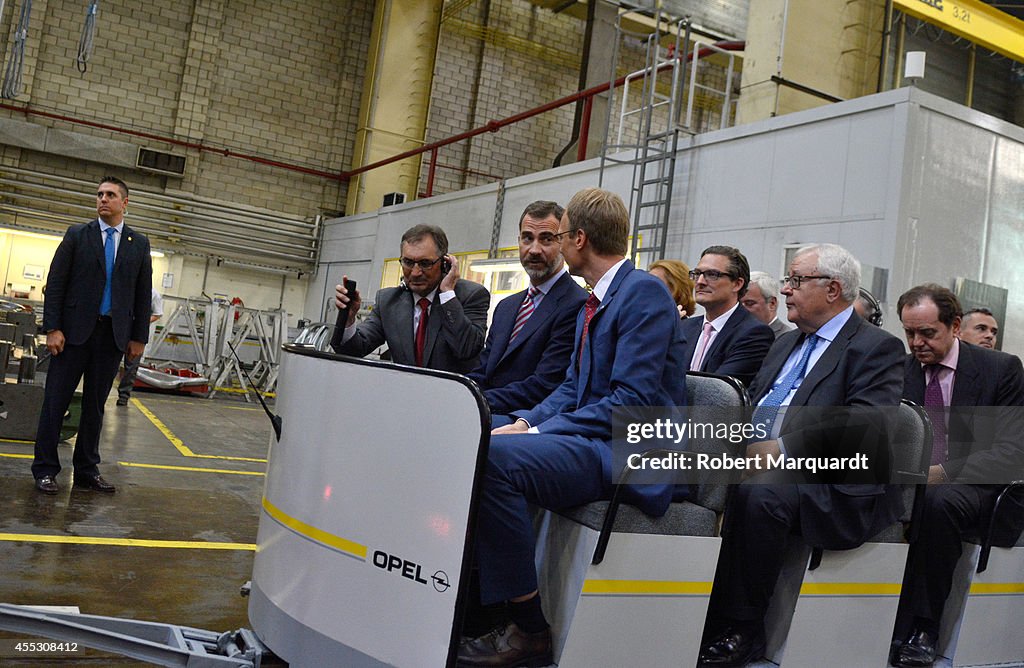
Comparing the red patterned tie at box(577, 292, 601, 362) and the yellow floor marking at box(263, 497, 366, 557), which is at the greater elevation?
the red patterned tie at box(577, 292, 601, 362)

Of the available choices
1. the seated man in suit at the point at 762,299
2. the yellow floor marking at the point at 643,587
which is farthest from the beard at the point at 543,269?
the seated man in suit at the point at 762,299

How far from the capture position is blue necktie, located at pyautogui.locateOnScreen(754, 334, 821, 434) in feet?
8.99

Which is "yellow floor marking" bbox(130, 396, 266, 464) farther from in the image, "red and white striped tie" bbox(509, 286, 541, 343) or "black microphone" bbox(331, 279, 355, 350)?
"red and white striped tie" bbox(509, 286, 541, 343)

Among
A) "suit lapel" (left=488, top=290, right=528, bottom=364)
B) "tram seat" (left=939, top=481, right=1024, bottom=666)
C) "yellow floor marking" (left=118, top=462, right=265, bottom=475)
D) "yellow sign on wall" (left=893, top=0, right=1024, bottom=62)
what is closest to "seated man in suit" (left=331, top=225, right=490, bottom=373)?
"suit lapel" (left=488, top=290, right=528, bottom=364)

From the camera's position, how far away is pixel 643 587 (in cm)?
219

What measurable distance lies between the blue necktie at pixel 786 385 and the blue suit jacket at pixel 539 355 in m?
0.67

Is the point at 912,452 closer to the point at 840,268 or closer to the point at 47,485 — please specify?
the point at 840,268

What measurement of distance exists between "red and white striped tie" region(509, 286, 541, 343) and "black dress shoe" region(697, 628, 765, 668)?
1.19 meters

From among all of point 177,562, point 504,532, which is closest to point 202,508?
point 177,562

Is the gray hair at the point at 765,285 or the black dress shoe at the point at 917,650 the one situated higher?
the gray hair at the point at 765,285

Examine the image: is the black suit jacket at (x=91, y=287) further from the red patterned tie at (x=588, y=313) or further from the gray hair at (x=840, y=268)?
the gray hair at (x=840, y=268)

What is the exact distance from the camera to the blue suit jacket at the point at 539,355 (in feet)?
9.36

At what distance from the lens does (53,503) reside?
13.5ft

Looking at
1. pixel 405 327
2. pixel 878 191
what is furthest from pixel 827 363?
pixel 878 191
